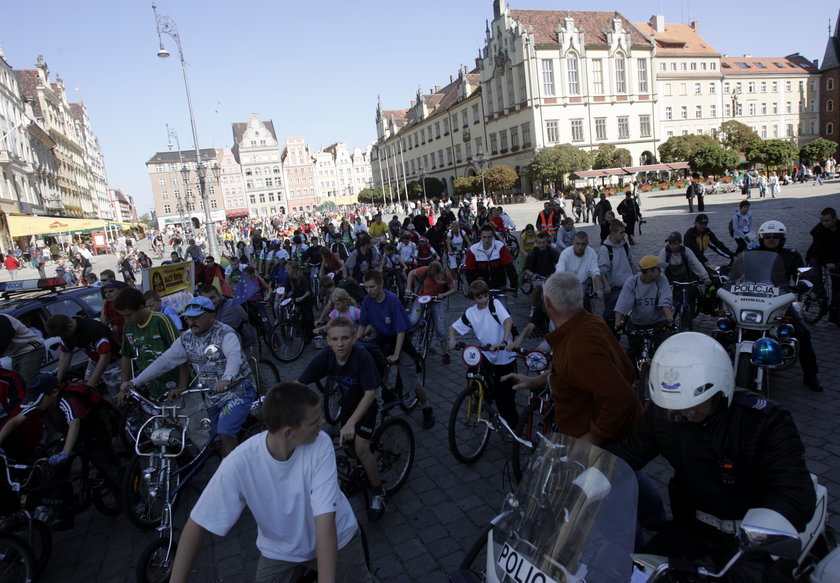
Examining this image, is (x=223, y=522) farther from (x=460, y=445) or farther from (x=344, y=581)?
(x=460, y=445)

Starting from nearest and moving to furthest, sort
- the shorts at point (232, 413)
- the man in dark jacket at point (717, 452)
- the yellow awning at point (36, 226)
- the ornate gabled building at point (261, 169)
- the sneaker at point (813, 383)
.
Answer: the man in dark jacket at point (717, 452) → the shorts at point (232, 413) → the sneaker at point (813, 383) → the yellow awning at point (36, 226) → the ornate gabled building at point (261, 169)

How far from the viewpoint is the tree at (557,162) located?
48.8m

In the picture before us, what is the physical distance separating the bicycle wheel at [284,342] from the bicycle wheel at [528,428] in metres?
5.79

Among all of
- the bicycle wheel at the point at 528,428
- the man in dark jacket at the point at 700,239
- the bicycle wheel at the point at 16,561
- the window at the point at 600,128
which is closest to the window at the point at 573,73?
the window at the point at 600,128

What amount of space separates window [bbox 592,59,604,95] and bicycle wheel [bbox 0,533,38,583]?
2432 inches

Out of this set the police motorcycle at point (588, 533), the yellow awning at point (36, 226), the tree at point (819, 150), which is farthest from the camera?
the tree at point (819, 150)

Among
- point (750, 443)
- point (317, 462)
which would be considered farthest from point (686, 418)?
point (317, 462)

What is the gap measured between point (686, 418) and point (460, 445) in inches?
120

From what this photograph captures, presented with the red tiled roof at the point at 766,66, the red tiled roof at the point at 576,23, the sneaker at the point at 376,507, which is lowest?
the sneaker at the point at 376,507

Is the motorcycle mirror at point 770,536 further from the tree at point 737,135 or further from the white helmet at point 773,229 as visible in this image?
the tree at point 737,135

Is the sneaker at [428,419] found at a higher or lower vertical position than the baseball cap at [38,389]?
lower

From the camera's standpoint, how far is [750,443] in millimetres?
2062

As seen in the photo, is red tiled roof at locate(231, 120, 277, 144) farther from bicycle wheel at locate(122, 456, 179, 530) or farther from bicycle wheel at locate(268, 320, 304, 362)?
bicycle wheel at locate(122, 456, 179, 530)

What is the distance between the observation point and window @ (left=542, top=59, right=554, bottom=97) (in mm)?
54594
